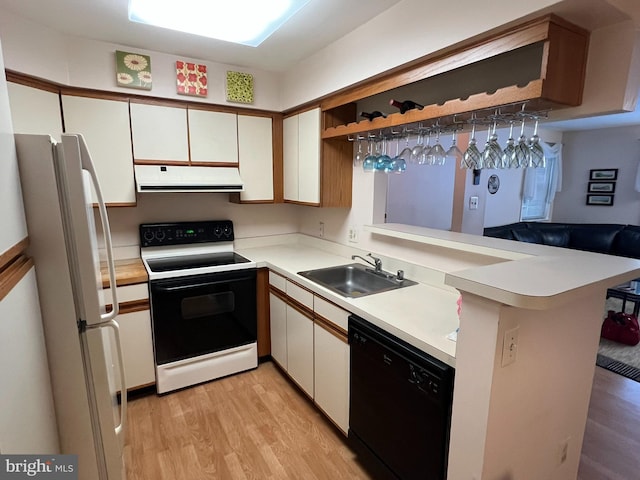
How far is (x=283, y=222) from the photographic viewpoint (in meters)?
3.44

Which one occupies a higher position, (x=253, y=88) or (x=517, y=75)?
(x=253, y=88)

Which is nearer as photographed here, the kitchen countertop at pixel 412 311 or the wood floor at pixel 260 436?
the kitchen countertop at pixel 412 311

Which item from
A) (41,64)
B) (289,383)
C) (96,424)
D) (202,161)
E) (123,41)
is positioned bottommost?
(289,383)

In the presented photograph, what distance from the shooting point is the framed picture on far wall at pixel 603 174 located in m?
5.60

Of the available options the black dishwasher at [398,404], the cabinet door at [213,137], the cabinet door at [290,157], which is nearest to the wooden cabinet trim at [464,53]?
the cabinet door at [290,157]

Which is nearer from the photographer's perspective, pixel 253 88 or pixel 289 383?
pixel 289 383

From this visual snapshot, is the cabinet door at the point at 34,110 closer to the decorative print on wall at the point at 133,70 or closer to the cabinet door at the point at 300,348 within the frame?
the decorative print on wall at the point at 133,70

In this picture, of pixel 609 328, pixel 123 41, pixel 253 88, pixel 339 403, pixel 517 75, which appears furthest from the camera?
pixel 609 328

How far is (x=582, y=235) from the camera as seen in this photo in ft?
17.6

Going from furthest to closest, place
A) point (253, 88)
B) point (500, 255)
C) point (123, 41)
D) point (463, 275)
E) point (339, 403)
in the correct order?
point (253, 88)
point (123, 41)
point (339, 403)
point (500, 255)
point (463, 275)

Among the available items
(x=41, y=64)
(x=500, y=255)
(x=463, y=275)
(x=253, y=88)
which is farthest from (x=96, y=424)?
(x=253, y=88)

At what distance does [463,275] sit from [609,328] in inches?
132

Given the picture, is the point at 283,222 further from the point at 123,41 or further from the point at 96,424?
the point at 96,424

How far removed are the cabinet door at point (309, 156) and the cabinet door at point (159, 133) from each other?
0.88 metres
